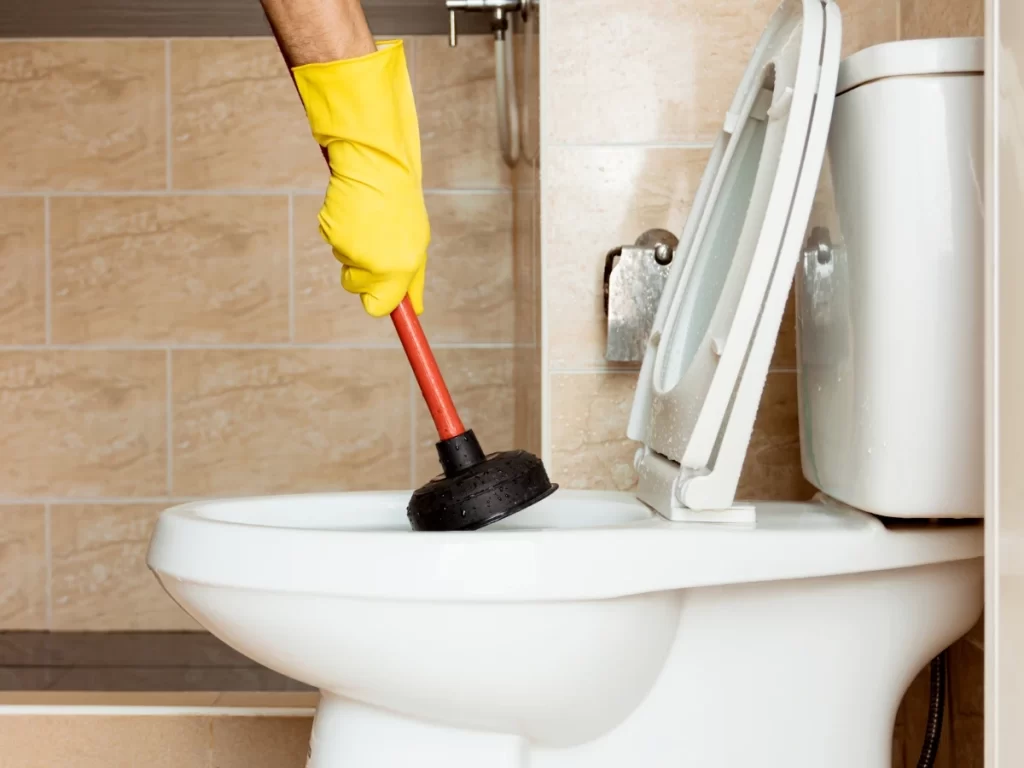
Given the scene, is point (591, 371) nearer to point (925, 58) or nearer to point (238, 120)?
point (925, 58)

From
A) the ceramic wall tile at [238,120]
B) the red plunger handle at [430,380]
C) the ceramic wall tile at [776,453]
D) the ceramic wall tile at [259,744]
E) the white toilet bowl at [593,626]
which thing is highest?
the ceramic wall tile at [238,120]

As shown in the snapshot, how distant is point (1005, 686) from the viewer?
1.88 ft

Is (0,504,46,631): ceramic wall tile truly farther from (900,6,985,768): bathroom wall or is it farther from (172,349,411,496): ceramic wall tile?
(900,6,985,768): bathroom wall

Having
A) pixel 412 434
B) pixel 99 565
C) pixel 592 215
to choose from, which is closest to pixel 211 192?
pixel 412 434

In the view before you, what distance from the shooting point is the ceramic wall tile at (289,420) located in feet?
6.58

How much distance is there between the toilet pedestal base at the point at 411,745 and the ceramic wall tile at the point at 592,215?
0.51 m

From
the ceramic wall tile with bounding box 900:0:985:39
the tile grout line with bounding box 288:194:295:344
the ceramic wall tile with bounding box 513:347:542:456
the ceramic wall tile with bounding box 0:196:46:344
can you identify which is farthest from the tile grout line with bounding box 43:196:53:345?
the ceramic wall tile with bounding box 900:0:985:39

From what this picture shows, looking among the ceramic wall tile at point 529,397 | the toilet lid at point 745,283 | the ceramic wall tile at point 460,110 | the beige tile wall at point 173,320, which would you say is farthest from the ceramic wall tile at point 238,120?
the toilet lid at point 745,283

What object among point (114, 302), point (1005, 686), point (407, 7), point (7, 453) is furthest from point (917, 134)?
point (7, 453)

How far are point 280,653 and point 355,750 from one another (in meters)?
0.10

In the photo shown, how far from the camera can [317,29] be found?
827 millimetres

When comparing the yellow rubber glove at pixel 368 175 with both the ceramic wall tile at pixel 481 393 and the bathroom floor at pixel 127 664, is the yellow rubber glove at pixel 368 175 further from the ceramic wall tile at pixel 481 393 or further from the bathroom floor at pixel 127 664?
the ceramic wall tile at pixel 481 393

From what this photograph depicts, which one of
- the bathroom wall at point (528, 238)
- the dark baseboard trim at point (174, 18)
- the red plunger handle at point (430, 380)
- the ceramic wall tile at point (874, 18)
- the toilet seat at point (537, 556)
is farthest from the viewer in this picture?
the dark baseboard trim at point (174, 18)

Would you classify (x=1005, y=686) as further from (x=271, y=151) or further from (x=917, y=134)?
(x=271, y=151)
